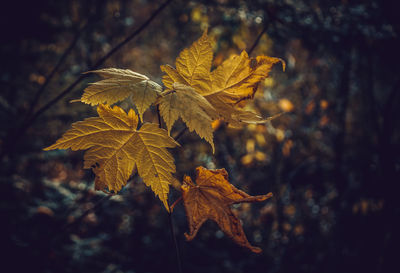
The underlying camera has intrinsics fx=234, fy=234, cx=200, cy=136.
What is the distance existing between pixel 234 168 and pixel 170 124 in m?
1.66

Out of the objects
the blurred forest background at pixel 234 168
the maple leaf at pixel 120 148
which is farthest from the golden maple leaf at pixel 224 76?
the blurred forest background at pixel 234 168

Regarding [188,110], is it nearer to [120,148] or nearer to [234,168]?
[120,148]

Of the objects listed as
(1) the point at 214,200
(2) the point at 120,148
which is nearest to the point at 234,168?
(1) the point at 214,200

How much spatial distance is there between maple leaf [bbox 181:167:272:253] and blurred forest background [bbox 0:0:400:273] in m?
0.57

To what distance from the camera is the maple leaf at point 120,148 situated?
27.5 inches

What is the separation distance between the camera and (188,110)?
68 centimetres

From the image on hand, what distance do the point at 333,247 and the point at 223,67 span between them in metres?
1.85

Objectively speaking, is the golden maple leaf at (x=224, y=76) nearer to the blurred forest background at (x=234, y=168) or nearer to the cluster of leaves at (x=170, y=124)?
the cluster of leaves at (x=170, y=124)

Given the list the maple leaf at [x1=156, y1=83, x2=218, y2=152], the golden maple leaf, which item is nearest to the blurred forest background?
the golden maple leaf

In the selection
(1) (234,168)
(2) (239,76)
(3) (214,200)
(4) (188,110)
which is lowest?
(3) (214,200)

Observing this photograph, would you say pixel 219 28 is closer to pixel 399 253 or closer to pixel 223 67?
pixel 223 67

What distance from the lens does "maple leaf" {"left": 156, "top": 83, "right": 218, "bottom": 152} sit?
0.67 metres

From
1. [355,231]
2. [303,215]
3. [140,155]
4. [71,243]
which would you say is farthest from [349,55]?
[71,243]

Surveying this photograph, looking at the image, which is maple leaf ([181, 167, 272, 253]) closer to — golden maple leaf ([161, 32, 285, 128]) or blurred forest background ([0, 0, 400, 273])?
golden maple leaf ([161, 32, 285, 128])
